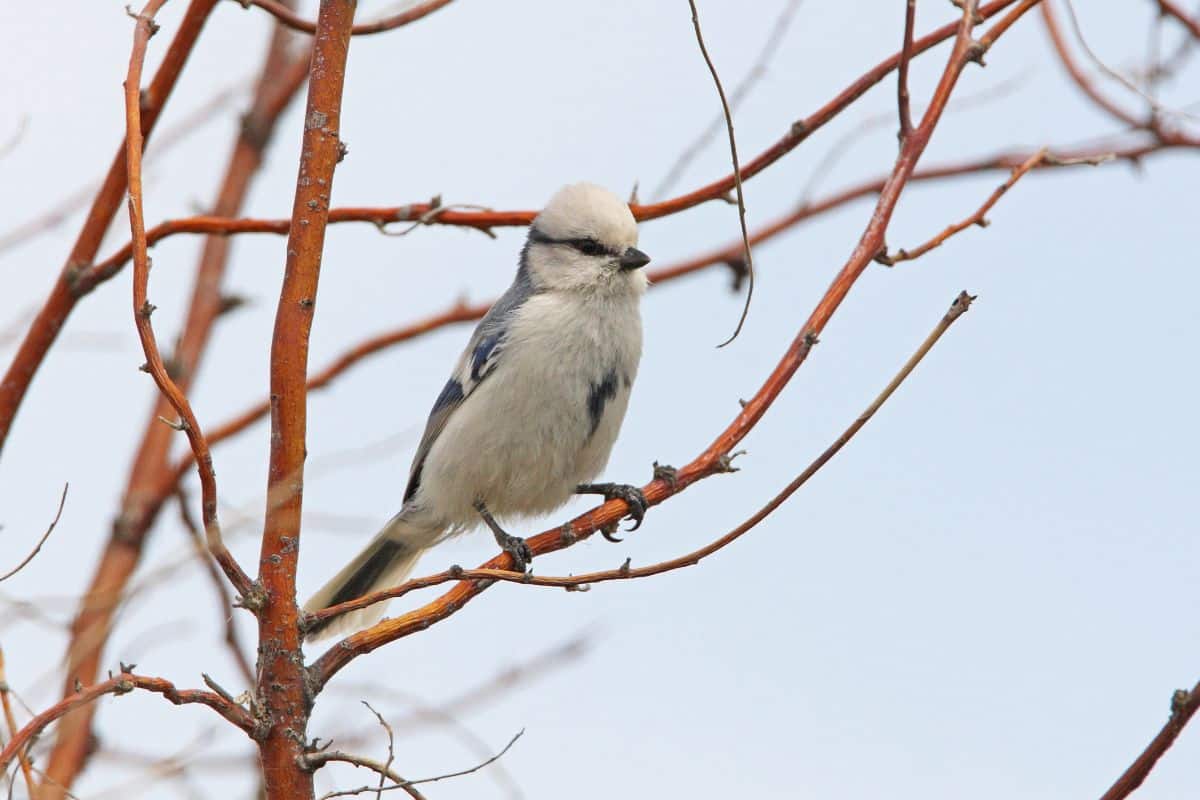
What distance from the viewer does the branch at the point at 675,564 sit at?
228 cm

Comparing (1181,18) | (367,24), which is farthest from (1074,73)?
(367,24)

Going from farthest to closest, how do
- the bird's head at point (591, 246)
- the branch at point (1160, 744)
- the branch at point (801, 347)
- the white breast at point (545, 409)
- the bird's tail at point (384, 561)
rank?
the bird's tail at point (384, 561) → the bird's head at point (591, 246) → the white breast at point (545, 409) → the branch at point (801, 347) → the branch at point (1160, 744)

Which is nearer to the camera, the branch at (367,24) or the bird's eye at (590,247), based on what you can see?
the branch at (367,24)

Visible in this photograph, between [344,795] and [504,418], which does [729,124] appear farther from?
[504,418]

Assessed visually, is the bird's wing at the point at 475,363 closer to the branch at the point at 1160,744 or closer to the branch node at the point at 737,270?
the branch node at the point at 737,270

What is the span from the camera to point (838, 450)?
7.42 ft

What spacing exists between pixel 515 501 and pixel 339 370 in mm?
659

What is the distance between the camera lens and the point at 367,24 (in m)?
3.33

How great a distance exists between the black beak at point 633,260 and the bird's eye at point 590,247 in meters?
0.08

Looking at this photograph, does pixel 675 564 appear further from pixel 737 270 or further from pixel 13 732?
pixel 737 270

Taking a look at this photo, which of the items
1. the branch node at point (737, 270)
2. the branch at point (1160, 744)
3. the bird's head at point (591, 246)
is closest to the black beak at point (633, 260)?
the bird's head at point (591, 246)

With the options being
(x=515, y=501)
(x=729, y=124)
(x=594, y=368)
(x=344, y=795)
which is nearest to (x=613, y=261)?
(x=594, y=368)

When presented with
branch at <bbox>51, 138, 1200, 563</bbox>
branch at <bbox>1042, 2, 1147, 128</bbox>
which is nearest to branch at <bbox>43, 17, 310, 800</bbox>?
branch at <bbox>51, 138, 1200, 563</bbox>

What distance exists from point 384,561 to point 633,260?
1369 millimetres
